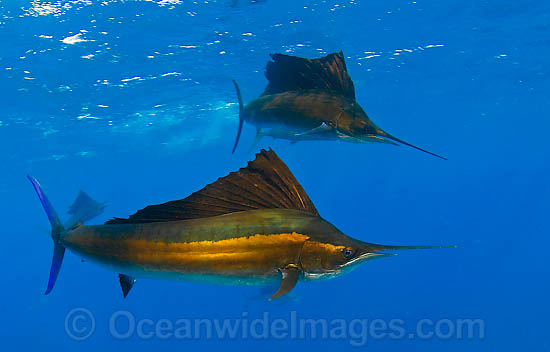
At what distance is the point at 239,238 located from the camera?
1.78 metres

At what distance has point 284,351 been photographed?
843 inches

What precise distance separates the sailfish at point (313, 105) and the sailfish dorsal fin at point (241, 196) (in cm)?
95

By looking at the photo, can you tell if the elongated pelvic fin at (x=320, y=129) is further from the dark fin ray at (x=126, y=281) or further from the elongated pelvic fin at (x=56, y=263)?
the elongated pelvic fin at (x=56, y=263)

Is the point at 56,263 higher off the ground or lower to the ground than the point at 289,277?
lower

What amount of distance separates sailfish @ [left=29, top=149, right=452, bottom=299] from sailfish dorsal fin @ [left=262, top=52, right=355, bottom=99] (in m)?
1.32

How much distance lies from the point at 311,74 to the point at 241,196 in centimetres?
157

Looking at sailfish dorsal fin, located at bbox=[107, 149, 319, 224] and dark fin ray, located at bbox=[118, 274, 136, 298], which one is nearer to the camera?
sailfish dorsal fin, located at bbox=[107, 149, 319, 224]

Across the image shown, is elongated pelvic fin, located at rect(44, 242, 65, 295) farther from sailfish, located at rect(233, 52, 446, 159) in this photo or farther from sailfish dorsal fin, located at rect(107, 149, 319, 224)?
sailfish, located at rect(233, 52, 446, 159)

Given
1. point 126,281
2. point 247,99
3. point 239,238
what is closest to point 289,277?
point 239,238

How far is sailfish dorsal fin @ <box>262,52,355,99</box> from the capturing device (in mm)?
2934

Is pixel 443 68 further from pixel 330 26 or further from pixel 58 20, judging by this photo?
pixel 58 20

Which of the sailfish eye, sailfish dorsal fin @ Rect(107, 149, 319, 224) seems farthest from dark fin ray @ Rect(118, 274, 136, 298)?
the sailfish eye

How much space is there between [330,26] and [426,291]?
24.2 metres

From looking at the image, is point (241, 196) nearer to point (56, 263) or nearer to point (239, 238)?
point (239, 238)
